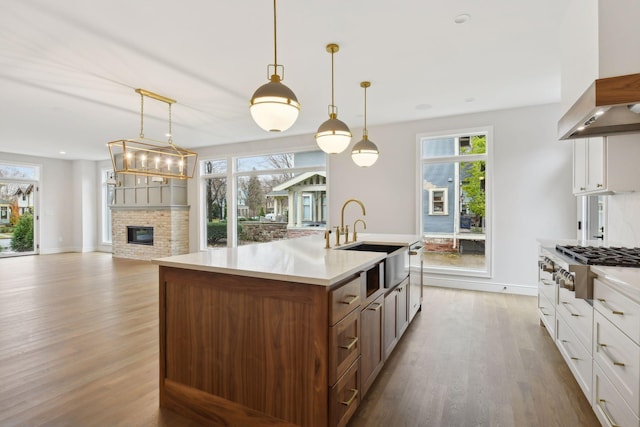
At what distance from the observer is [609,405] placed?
1664mm

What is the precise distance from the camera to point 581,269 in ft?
6.26

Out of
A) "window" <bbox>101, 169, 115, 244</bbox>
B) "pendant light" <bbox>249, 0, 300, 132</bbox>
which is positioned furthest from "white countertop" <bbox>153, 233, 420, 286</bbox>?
"window" <bbox>101, 169, 115, 244</bbox>

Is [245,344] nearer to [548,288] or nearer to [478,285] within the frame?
[548,288]

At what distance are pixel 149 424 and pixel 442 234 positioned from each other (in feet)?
15.5

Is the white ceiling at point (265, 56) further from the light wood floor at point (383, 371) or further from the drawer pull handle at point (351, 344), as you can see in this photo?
the light wood floor at point (383, 371)

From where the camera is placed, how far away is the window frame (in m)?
5.01

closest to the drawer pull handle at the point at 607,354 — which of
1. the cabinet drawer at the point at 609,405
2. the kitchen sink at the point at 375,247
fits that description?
the cabinet drawer at the point at 609,405

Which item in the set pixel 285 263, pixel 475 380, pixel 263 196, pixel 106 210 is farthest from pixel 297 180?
pixel 106 210

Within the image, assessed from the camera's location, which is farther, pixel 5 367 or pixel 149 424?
pixel 5 367

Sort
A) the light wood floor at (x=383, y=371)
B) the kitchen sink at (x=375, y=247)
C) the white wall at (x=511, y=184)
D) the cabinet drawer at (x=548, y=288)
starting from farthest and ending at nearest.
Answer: the white wall at (x=511, y=184) → the kitchen sink at (x=375, y=247) → the cabinet drawer at (x=548, y=288) → the light wood floor at (x=383, y=371)

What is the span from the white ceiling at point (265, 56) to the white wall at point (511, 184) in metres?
0.29

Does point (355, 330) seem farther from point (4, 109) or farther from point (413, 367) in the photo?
point (4, 109)

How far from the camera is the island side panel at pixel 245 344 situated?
1.59 metres

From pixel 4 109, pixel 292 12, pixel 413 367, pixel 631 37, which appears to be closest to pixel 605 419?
pixel 413 367
